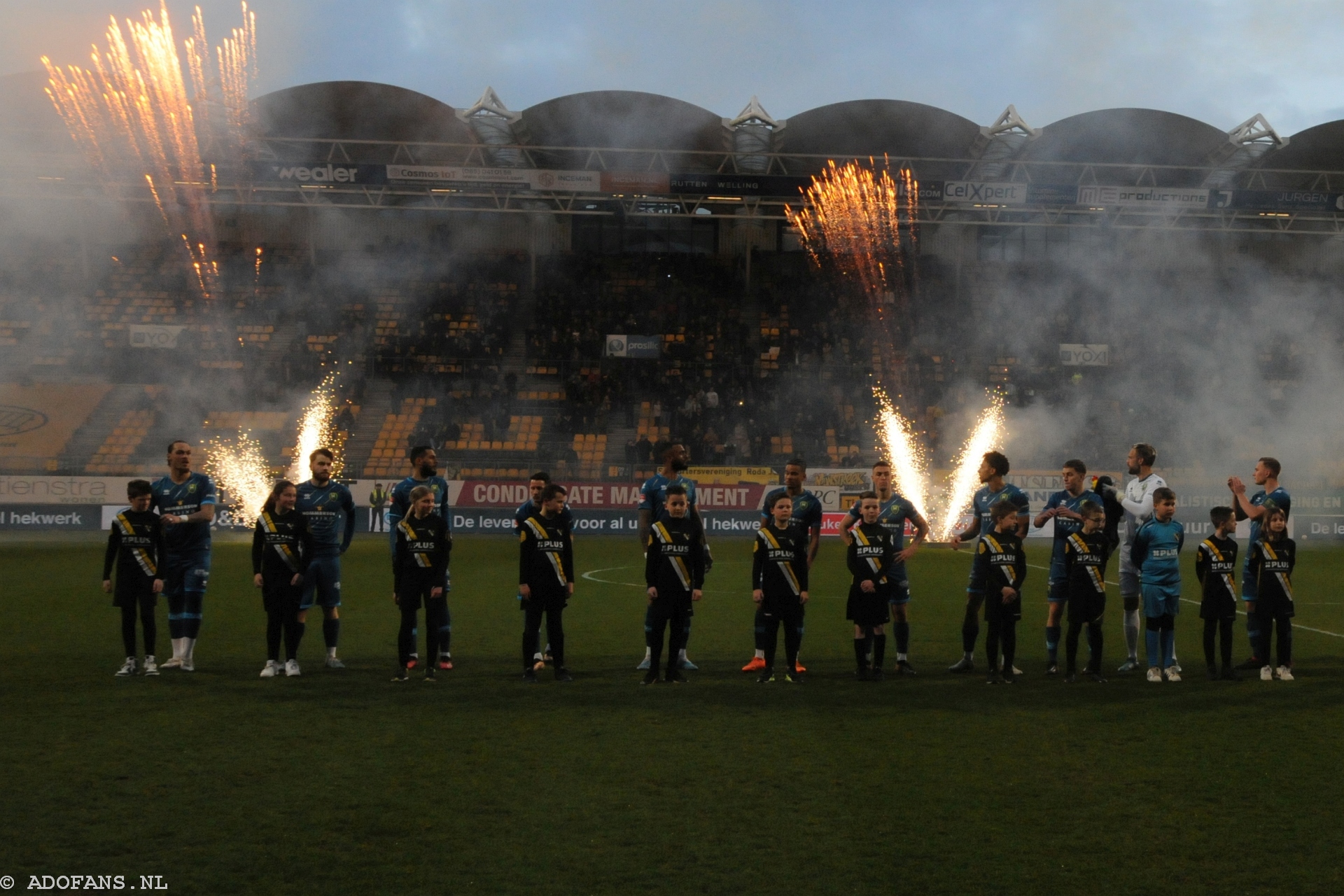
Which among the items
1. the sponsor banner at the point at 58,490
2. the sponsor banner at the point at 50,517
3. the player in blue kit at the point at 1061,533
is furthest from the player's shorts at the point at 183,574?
the sponsor banner at the point at 50,517

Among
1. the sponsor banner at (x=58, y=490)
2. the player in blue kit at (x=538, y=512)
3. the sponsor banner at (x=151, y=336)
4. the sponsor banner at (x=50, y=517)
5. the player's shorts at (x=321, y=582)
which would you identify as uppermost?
the sponsor banner at (x=151, y=336)

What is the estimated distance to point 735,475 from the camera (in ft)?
96.7

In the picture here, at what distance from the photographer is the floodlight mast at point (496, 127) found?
28.5 m

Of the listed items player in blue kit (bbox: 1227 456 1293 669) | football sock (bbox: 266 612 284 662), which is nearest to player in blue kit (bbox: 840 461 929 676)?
player in blue kit (bbox: 1227 456 1293 669)

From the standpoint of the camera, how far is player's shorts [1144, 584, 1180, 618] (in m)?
9.39

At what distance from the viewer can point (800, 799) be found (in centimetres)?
585

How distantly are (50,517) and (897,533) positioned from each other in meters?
24.6

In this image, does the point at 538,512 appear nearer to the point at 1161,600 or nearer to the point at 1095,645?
the point at 1095,645

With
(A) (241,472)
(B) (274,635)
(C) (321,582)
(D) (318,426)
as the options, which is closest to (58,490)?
(A) (241,472)

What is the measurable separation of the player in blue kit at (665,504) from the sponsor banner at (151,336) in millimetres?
28641

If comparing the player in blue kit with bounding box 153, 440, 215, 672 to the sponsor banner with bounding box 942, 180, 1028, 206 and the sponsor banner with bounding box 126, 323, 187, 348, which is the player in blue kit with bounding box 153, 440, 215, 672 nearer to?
the sponsor banner with bounding box 942, 180, 1028, 206

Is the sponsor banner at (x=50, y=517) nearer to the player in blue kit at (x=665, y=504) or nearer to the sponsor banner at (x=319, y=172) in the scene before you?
the sponsor banner at (x=319, y=172)

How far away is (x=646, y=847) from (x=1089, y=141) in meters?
31.0

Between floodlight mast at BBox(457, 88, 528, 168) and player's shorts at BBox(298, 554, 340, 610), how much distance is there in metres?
21.2
